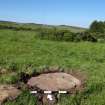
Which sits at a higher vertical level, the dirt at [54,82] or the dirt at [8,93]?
the dirt at [54,82]

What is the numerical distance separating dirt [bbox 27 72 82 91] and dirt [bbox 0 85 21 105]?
849mm

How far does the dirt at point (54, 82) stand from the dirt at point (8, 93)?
849mm

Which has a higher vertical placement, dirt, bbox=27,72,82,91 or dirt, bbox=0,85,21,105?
dirt, bbox=27,72,82,91

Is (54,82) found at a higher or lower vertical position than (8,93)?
higher

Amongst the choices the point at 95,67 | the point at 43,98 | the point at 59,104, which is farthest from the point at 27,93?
the point at 95,67

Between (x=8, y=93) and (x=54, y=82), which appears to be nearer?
(x=8, y=93)

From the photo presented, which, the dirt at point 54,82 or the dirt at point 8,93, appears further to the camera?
the dirt at point 54,82

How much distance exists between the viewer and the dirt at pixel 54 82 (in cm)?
1085

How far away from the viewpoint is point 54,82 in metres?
11.1

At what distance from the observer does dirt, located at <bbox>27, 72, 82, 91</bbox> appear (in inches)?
427

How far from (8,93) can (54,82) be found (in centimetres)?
186

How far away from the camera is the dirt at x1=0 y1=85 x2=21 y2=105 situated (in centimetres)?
980

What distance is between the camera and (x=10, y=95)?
10.0 m

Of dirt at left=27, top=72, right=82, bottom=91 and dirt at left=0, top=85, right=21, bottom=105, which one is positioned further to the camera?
dirt at left=27, top=72, right=82, bottom=91
